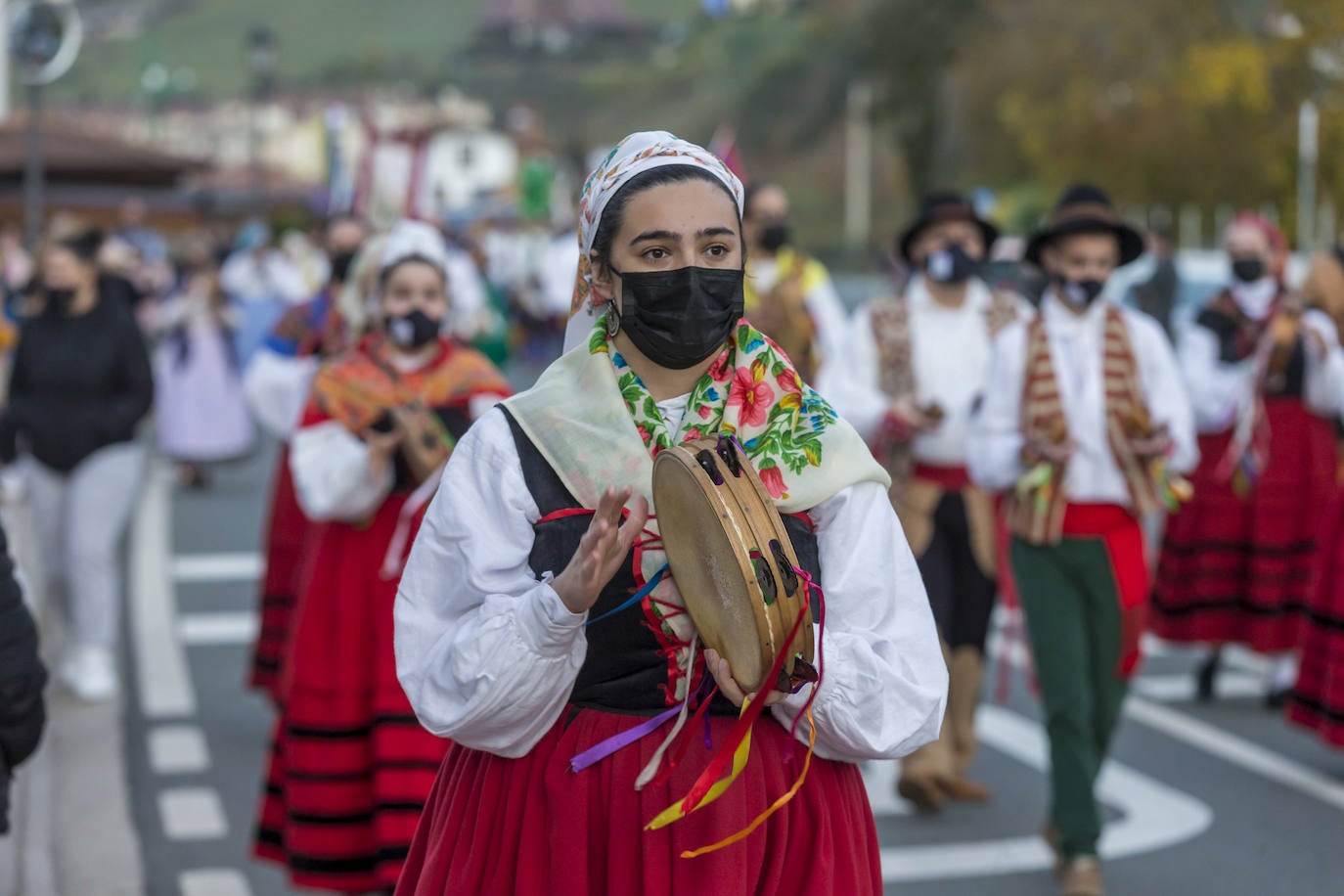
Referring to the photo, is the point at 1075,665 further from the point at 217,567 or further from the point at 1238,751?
the point at 217,567

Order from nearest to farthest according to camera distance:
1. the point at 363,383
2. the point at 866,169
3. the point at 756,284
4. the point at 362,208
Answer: the point at 363,383
the point at 756,284
the point at 362,208
the point at 866,169

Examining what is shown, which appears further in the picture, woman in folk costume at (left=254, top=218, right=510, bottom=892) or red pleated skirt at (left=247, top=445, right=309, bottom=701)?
red pleated skirt at (left=247, top=445, right=309, bottom=701)

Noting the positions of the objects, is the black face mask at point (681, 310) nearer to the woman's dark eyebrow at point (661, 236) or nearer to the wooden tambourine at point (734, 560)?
the woman's dark eyebrow at point (661, 236)

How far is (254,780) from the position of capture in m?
7.77

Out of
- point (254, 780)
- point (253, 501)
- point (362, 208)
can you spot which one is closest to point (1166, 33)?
point (253, 501)

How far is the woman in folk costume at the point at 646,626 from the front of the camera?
317cm

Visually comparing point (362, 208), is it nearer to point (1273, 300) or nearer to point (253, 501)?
point (1273, 300)

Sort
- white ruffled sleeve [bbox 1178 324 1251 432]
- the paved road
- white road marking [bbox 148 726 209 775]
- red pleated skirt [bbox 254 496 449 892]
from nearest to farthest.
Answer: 1. red pleated skirt [bbox 254 496 449 892]
2. the paved road
3. white road marking [bbox 148 726 209 775]
4. white ruffled sleeve [bbox 1178 324 1251 432]

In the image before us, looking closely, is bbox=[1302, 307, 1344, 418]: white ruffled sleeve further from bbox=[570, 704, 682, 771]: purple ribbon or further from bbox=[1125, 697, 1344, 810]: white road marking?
bbox=[570, 704, 682, 771]: purple ribbon

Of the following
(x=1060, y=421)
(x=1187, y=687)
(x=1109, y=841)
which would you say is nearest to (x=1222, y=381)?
(x=1187, y=687)

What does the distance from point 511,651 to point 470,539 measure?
0.74 ft

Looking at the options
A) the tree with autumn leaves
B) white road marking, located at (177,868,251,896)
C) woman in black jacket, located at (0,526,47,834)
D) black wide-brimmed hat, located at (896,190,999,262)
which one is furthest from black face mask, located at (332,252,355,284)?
the tree with autumn leaves

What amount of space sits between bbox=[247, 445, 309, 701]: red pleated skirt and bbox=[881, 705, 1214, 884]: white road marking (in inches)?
105

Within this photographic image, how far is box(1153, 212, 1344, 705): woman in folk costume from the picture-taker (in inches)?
357
